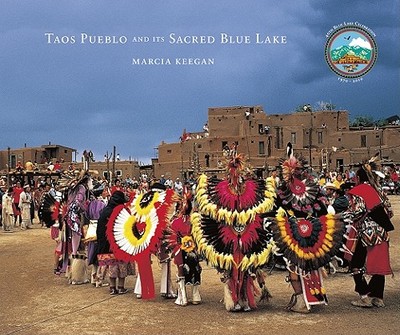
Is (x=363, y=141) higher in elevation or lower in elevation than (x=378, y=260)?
higher

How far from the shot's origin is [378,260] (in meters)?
Result: 7.34

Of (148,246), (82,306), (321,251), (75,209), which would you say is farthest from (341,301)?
(75,209)

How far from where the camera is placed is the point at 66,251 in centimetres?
1020

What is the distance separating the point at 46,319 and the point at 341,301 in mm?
4303

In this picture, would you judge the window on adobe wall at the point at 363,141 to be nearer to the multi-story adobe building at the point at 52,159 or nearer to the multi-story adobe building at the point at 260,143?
the multi-story adobe building at the point at 260,143

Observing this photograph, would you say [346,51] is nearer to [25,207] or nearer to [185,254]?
[185,254]

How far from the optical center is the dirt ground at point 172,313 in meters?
6.54

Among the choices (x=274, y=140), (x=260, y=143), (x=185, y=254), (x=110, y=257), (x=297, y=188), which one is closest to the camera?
(x=297, y=188)

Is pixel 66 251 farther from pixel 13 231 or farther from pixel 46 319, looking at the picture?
pixel 13 231

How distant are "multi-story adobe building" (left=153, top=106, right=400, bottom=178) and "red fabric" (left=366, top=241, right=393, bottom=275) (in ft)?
149

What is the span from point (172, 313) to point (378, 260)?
3014 millimetres

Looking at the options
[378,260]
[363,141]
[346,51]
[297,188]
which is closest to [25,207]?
[346,51]

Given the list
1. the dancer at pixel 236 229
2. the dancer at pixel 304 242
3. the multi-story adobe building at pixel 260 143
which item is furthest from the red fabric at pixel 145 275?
the multi-story adobe building at pixel 260 143

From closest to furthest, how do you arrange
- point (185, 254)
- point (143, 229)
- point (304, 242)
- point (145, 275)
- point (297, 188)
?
point (304, 242)
point (297, 188)
point (185, 254)
point (145, 275)
point (143, 229)
